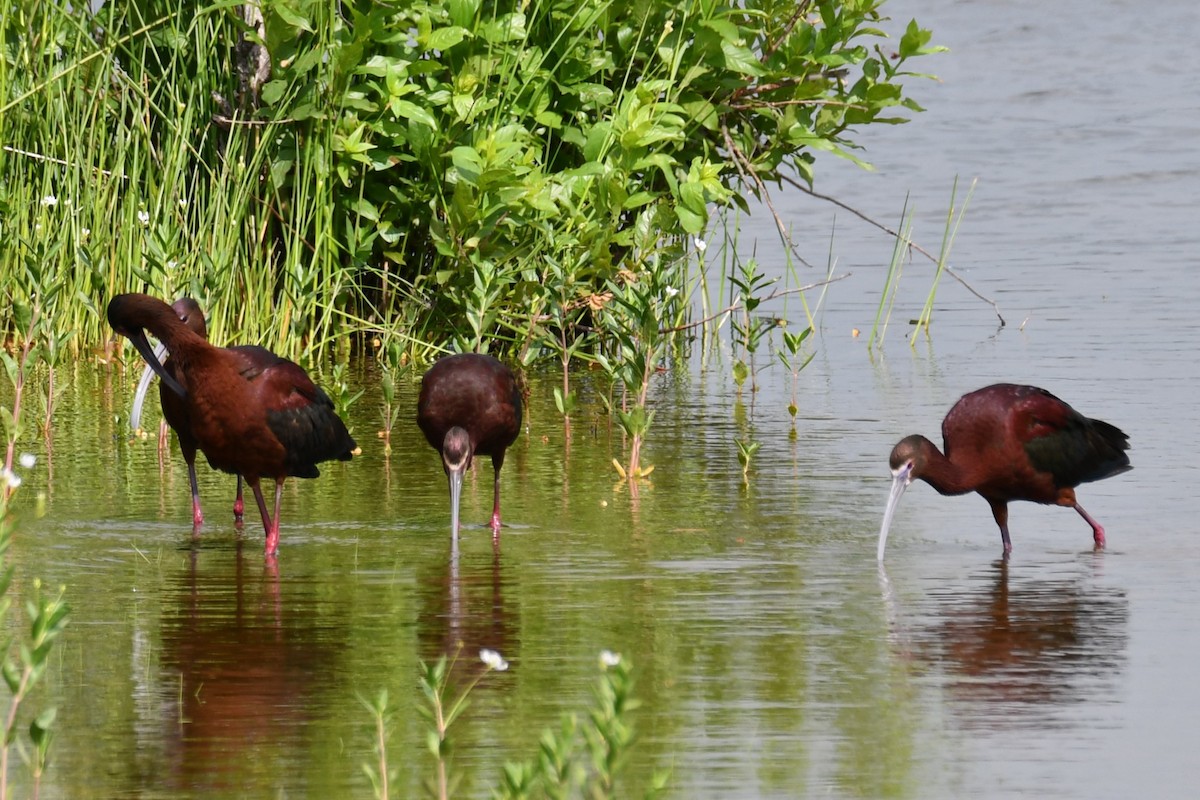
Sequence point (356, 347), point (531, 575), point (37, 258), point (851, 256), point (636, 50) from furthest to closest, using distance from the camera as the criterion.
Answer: point (851, 256)
point (356, 347)
point (636, 50)
point (37, 258)
point (531, 575)

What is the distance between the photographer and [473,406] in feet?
28.8

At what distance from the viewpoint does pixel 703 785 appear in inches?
198

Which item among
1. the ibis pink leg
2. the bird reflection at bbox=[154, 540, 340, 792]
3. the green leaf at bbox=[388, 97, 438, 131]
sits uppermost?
the green leaf at bbox=[388, 97, 438, 131]

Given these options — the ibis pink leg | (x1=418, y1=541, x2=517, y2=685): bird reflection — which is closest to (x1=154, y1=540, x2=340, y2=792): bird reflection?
(x1=418, y1=541, x2=517, y2=685): bird reflection

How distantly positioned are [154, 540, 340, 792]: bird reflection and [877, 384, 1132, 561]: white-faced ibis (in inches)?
98.3

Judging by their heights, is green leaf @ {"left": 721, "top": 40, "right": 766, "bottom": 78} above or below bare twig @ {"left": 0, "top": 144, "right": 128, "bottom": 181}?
above

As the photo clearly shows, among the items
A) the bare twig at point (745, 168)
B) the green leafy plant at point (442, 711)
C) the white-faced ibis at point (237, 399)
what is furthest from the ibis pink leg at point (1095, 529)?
the bare twig at point (745, 168)

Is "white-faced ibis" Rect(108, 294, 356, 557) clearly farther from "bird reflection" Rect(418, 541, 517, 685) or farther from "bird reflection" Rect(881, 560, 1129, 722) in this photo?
"bird reflection" Rect(881, 560, 1129, 722)

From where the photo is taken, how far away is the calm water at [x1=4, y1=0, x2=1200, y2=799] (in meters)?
5.30

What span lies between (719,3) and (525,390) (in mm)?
2413

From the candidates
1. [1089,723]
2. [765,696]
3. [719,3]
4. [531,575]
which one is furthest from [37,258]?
[1089,723]

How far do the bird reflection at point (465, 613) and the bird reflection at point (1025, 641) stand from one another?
1.28 m

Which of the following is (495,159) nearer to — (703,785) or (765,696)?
(765,696)

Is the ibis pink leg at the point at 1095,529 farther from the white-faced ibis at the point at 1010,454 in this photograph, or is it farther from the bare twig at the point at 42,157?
the bare twig at the point at 42,157
